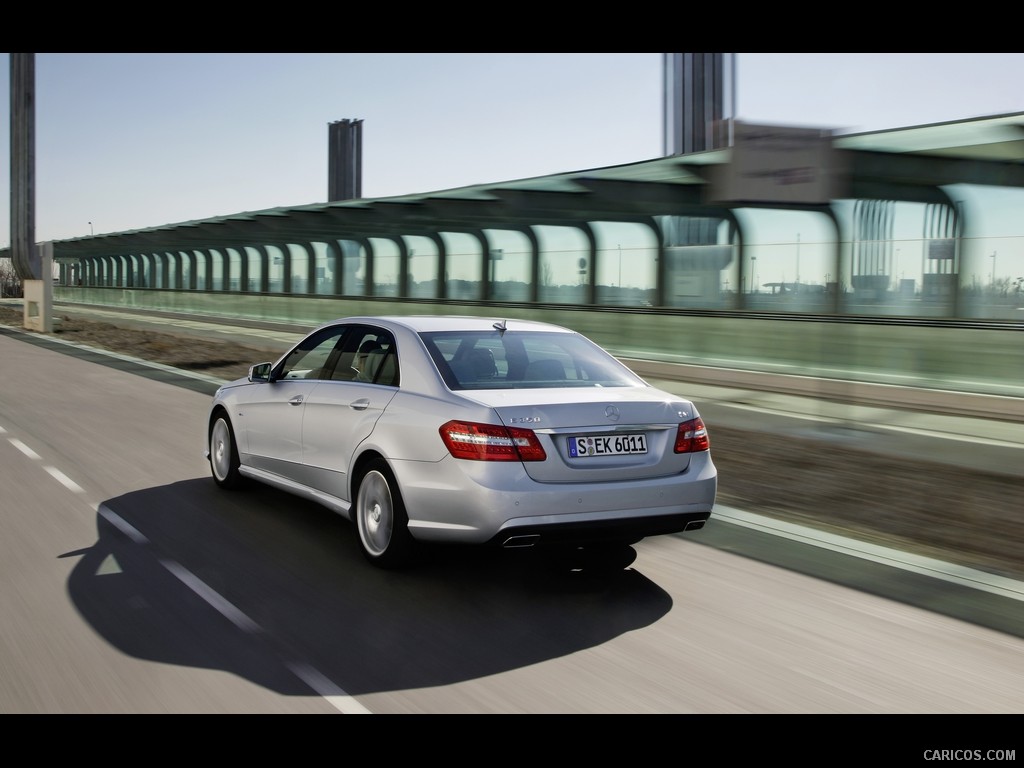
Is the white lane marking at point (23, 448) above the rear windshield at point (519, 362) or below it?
below

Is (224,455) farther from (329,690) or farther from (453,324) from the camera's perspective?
(329,690)

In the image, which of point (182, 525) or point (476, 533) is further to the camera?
point (182, 525)

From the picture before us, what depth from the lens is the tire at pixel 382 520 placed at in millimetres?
5848

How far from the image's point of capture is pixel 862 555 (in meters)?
6.54

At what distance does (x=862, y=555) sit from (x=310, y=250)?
2988cm

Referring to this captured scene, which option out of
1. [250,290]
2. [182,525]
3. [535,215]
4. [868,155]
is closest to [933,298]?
[868,155]

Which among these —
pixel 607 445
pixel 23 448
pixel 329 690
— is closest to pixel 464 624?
pixel 329 690

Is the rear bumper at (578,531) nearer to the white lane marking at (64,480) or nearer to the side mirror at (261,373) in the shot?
the side mirror at (261,373)

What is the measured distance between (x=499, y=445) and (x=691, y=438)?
1113 mm

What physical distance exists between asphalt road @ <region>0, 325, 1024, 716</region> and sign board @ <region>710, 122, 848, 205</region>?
4.28 m

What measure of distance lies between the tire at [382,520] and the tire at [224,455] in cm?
233

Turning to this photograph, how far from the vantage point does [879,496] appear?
334 inches

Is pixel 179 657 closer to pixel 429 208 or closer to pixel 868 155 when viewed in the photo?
pixel 868 155

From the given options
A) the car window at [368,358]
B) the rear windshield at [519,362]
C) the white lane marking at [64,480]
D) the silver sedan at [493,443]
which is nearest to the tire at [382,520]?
the silver sedan at [493,443]
